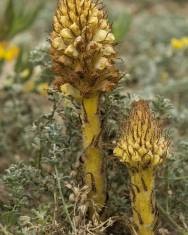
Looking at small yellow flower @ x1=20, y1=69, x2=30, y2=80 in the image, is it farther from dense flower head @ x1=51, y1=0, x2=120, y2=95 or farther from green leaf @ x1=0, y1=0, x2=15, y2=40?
dense flower head @ x1=51, y1=0, x2=120, y2=95

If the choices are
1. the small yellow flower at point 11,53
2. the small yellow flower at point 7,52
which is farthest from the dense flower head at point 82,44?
the small yellow flower at point 11,53

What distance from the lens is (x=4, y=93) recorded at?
3.96 meters

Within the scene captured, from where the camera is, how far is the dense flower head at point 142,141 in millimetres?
2158

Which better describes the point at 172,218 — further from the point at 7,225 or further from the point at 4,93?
the point at 4,93

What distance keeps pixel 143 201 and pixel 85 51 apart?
0.58m

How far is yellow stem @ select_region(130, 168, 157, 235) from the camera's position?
2.26 meters

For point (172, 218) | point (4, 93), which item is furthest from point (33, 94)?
point (172, 218)

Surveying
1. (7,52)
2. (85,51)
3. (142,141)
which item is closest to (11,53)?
(7,52)

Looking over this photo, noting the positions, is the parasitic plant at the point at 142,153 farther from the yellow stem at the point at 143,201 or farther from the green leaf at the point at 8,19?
the green leaf at the point at 8,19

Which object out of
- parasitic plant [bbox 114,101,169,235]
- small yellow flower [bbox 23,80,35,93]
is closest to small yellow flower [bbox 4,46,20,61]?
small yellow flower [bbox 23,80,35,93]

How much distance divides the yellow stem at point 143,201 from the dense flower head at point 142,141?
61 millimetres

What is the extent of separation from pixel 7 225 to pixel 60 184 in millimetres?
299

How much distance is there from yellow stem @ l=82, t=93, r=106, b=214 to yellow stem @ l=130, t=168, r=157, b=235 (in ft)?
0.54

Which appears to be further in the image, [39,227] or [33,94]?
[33,94]
